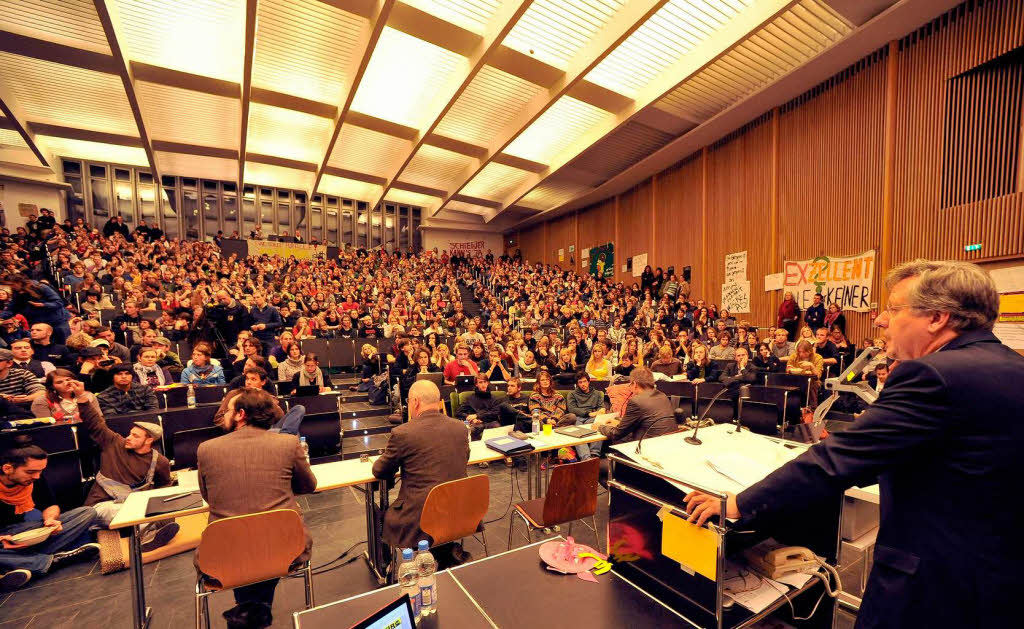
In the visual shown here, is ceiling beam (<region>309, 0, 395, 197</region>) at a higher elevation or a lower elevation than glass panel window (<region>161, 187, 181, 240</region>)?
higher

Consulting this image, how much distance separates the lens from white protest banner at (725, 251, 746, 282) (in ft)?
36.7

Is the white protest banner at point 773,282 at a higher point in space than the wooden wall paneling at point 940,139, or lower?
lower

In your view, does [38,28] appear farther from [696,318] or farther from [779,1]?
[696,318]

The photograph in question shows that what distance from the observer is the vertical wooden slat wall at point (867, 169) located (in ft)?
21.5

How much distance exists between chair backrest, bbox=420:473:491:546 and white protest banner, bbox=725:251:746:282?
1064 cm

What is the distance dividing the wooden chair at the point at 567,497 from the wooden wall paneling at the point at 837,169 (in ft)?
26.4

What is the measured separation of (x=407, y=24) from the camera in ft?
28.9

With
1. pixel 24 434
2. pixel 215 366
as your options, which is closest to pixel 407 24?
pixel 215 366

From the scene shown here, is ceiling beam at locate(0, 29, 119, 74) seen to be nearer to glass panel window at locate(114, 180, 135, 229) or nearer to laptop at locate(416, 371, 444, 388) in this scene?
glass panel window at locate(114, 180, 135, 229)

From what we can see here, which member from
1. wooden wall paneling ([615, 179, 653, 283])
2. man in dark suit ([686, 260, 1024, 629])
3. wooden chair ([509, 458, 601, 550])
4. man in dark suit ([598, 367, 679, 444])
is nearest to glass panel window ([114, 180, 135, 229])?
wooden wall paneling ([615, 179, 653, 283])

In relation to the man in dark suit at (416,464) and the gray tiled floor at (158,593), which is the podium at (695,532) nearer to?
the man in dark suit at (416,464)

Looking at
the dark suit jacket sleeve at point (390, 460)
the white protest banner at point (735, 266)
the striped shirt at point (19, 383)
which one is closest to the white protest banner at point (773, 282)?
the white protest banner at point (735, 266)

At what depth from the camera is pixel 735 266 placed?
11.4 metres

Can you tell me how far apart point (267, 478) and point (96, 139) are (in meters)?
17.4
